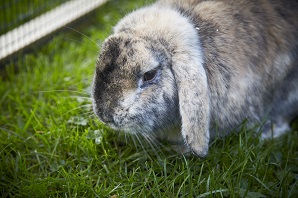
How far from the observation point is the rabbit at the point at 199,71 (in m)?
2.57

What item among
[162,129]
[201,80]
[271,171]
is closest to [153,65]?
[201,80]

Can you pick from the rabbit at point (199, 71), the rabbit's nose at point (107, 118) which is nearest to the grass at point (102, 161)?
the rabbit at point (199, 71)

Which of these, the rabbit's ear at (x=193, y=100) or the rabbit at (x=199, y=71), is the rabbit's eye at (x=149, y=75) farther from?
the rabbit's ear at (x=193, y=100)

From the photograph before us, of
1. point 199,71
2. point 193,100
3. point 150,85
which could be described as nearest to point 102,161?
point 150,85

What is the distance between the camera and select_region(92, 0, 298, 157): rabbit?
2.57 m

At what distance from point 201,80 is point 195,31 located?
15.2 inches

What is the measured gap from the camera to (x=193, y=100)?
8.39 feet

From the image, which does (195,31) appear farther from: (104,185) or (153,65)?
(104,185)

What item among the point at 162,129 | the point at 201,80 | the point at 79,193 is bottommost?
the point at 79,193

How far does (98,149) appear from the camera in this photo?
2980 millimetres

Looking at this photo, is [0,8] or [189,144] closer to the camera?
[189,144]

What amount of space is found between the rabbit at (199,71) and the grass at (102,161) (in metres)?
0.15

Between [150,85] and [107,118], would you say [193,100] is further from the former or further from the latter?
[107,118]

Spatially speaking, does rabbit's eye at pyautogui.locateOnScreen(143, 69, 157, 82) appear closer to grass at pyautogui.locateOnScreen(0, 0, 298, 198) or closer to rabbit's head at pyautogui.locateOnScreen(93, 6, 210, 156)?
rabbit's head at pyautogui.locateOnScreen(93, 6, 210, 156)
